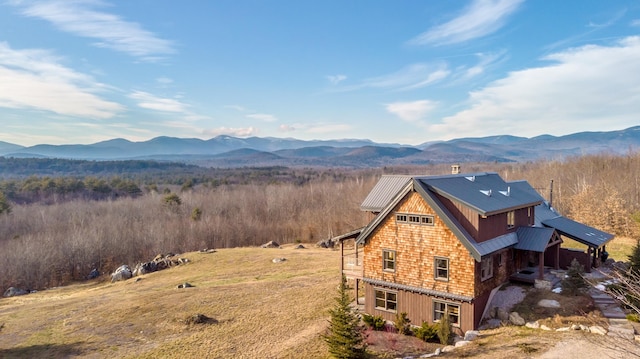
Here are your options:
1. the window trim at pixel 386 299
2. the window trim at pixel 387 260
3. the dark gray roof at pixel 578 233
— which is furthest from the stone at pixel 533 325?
the dark gray roof at pixel 578 233

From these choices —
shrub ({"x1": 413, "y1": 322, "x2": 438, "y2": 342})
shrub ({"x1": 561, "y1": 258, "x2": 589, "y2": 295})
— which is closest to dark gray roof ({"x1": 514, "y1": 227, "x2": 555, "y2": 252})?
shrub ({"x1": 561, "y1": 258, "x2": 589, "y2": 295})

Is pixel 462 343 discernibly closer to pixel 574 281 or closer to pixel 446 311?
pixel 446 311

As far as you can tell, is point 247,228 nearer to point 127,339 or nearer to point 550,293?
point 127,339

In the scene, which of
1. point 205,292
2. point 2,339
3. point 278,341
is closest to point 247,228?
point 205,292

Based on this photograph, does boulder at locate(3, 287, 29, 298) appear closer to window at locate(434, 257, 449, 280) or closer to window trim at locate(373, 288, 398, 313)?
window trim at locate(373, 288, 398, 313)

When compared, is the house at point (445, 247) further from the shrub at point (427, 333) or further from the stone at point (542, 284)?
the shrub at point (427, 333)

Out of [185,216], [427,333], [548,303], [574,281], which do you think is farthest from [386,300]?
[185,216]
